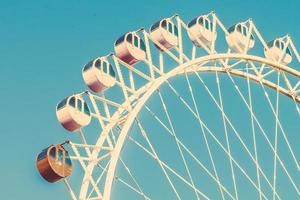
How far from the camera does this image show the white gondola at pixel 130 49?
24328mm

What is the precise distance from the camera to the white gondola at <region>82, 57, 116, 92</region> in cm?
2377

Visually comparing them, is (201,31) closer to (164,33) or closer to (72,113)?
(164,33)

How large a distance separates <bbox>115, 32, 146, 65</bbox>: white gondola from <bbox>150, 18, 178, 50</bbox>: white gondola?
0.69 m

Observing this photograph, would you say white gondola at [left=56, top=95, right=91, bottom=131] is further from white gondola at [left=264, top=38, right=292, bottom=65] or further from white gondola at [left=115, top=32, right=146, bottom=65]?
white gondola at [left=264, top=38, right=292, bottom=65]

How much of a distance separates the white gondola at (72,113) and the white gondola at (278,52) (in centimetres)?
816

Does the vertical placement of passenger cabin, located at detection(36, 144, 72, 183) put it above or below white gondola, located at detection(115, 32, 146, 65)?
below

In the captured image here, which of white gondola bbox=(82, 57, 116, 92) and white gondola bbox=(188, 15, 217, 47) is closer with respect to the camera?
white gondola bbox=(82, 57, 116, 92)

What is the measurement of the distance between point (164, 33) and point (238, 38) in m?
3.17

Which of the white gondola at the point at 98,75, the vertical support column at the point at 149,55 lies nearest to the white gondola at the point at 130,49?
the vertical support column at the point at 149,55

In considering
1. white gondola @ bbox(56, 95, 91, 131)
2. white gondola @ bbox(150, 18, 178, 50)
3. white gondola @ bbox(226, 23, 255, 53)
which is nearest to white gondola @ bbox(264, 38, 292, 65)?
white gondola @ bbox(226, 23, 255, 53)

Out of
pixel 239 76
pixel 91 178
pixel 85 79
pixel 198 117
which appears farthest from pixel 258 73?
pixel 91 178

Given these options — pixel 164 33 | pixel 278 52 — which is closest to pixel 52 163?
pixel 164 33

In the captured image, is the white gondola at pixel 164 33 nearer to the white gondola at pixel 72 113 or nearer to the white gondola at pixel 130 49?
the white gondola at pixel 130 49

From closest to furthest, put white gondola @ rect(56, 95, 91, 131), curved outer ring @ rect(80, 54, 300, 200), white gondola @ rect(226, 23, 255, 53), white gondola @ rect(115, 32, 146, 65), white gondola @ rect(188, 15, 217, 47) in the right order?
curved outer ring @ rect(80, 54, 300, 200) < white gondola @ rect(56, 95, 91, 131) < white gondola @ rect(115, 32, 146, 65) < white gondola @ rect(188, 15, 217, 47) < white gondola @ rect(226, 23, 255, 53)
